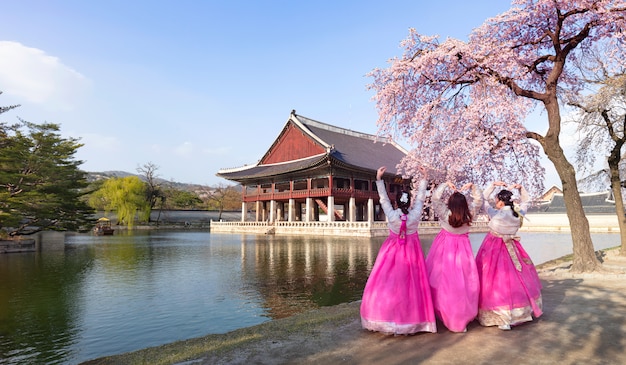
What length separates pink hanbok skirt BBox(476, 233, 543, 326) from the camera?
4.45 metres

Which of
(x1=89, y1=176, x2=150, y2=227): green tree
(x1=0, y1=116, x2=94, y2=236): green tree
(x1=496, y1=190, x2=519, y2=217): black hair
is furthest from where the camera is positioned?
(x1=89, y1=176, x2=150, y2=227): green tree

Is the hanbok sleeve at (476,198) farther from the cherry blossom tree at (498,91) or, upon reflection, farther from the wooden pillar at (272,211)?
the wooden pillar at (272,211)

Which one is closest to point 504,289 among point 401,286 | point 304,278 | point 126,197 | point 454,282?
point 454,282

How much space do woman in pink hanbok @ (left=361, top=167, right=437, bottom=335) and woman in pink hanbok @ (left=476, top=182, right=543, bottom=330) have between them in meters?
0.78

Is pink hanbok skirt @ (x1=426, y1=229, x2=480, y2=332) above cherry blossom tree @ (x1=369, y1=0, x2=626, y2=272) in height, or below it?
below

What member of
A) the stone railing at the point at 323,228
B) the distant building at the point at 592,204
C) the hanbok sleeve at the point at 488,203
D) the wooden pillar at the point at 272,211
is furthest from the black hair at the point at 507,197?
the distant building at the point at 592,204

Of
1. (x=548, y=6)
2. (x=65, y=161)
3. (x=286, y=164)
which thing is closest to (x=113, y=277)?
(x=548, y=6)

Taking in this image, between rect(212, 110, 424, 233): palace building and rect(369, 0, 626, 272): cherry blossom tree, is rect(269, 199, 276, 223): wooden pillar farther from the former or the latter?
rect(369, 0, 626, 272): cherry blossom tree

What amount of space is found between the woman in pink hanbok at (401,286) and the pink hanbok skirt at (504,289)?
2.50ft

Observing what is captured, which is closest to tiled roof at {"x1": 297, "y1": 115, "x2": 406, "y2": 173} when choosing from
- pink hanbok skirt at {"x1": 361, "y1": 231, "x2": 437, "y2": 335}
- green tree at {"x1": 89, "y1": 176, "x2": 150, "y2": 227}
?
green tree at {"x1": 89, "y1": 176, "x2": 150, "y2": 227}

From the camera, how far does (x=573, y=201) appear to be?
8367mm

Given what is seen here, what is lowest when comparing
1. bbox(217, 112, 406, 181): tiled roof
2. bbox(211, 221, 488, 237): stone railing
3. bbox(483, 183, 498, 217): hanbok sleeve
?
bbox(211, 221, 488, 237): stone railing

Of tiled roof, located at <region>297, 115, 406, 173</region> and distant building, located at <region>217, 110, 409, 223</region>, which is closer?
distant building, located at <region>217, 110, 409, 223</region>

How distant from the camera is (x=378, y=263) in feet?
14.7
